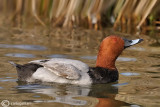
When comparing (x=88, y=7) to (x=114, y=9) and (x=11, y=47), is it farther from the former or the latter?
(x=11, y=47)

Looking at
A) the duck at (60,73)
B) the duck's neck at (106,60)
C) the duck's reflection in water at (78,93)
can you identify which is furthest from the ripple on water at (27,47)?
the duck's reflection in water at (78,93)

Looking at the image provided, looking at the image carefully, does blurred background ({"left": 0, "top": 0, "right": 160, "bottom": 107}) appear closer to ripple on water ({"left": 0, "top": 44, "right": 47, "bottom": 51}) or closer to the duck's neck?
ripple on water ({"left": 0, "top": 44, "right": 47, "bottom": 51})

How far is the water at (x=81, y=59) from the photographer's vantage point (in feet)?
16.6

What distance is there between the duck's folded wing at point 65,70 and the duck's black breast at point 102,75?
0.82 feet

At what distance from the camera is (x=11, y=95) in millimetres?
5180

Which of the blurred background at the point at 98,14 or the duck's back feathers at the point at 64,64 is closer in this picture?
the duck's back feathers at the point at 64,64

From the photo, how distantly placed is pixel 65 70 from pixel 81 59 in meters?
1.86

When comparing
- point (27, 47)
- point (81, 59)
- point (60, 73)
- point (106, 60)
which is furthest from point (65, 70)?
point (27, 47)

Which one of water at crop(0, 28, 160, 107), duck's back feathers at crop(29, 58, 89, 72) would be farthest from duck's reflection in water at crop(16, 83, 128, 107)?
duck's back feathers at crop(29, 58, 89, 72)

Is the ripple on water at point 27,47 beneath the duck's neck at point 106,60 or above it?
beneath

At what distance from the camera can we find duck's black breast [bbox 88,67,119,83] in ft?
19.8

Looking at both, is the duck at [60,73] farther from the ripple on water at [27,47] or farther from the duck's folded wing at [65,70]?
the ripple on water at [27,47]

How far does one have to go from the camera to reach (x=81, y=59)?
770cm

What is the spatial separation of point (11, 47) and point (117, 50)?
114 inches
